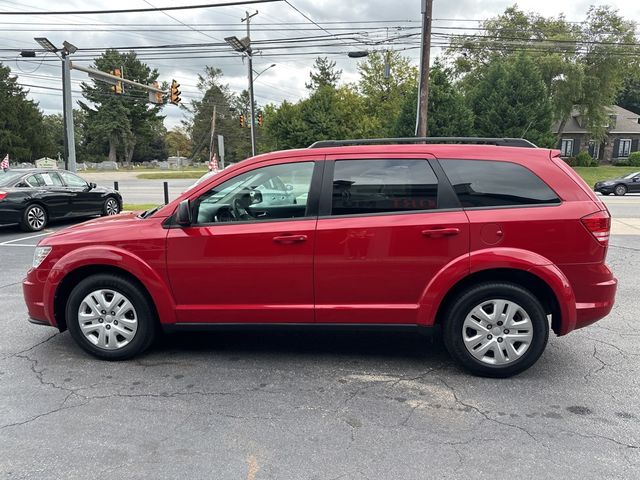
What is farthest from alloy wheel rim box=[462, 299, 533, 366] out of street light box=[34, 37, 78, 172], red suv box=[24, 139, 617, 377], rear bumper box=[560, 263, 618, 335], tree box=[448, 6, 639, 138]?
tree box=[448, 6, 639, 138]

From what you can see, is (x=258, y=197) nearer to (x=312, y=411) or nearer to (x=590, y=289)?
(x=312, y=411)

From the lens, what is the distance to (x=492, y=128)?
33.4 m

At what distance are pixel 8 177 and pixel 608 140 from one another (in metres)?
56.1

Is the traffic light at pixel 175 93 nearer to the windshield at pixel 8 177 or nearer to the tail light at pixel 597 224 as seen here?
the windshield at pixel 8 177

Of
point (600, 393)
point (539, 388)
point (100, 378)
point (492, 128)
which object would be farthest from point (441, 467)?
point (492, 128)

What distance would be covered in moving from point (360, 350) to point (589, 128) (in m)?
48.2

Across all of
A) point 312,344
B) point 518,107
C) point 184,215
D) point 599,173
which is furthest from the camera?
point 599,173

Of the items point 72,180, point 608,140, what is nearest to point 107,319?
point 72,180

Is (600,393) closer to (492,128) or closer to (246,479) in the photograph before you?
(246,479)

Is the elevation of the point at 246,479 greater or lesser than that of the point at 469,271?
lesser

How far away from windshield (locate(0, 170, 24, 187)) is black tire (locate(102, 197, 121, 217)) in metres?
2.21

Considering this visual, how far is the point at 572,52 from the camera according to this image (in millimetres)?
41250

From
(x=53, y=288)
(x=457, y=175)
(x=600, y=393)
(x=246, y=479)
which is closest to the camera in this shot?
(x=246, y=479)

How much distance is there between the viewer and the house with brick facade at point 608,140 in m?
51.1
